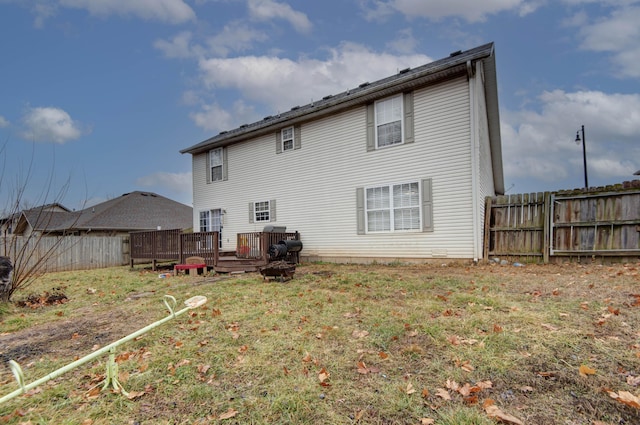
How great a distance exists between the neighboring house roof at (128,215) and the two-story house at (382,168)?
490 inches

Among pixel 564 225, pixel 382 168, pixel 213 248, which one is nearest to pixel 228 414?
pixel 213 248

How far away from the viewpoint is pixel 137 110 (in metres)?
14.6

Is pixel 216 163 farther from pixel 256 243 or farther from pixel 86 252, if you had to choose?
pixel 86 252

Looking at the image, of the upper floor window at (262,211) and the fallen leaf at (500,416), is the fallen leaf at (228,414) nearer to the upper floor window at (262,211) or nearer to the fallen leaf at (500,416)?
the fallen leaf at (500,416)

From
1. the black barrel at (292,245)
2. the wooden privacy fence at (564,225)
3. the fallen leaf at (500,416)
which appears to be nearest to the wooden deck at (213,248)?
the black barrel at (292,245)

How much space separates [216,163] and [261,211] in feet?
12.7

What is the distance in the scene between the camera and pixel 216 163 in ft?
49.7

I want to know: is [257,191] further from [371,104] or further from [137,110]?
[137,110]

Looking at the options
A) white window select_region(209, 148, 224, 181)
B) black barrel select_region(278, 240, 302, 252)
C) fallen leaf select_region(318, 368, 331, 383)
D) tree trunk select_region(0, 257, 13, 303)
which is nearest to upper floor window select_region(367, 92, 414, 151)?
black barrel select_region(278, 240, 302, 252)

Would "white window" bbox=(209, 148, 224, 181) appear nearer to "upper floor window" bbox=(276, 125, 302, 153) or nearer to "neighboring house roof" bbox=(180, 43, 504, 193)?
"neighboring house roof" bbox=(180, 43, 504, 193)

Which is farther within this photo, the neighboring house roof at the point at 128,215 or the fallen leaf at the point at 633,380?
the neighboring house roof at the point at 128,215

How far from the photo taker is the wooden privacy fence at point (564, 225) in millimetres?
7867

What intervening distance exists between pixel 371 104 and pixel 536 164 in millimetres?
14994

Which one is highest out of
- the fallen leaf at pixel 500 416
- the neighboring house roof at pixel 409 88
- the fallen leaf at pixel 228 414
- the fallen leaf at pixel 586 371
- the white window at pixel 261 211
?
the neighboring house roof at pixel 409 88
